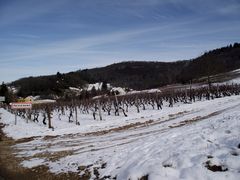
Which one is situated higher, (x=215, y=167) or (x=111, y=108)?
(x=215, y=167)

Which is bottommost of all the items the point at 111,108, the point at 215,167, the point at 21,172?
the point at 111,108

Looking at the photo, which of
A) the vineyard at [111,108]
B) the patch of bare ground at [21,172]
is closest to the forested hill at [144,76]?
the vineyard at [111,108]

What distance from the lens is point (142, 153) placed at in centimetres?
1251

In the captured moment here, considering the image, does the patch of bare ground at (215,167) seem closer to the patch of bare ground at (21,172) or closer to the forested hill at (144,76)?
the patch of bare ground at (21,172)

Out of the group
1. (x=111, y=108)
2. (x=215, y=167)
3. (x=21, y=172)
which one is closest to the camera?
(x=215, y=167)

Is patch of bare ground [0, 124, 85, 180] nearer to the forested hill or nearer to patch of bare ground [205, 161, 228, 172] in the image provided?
patch of bare ground [205, 161, 228, 172]

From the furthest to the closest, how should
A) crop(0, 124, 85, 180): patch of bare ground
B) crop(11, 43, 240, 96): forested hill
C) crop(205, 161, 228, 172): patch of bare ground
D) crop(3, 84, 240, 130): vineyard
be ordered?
crop(11, 43, 240, 96): forested hill
crop(3, 84, 240, 130): vineyard
crop(0, 124, 85, 180): patch of bare ground
crop(205, 161, 228, 172): patch of bare ground

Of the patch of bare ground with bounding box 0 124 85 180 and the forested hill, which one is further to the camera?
the forested hill

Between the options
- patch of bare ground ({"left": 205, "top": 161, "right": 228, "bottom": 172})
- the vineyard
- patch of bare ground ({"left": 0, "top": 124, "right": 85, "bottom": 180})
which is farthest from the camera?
the vineyard

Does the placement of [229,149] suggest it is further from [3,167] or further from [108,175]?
[3,167]

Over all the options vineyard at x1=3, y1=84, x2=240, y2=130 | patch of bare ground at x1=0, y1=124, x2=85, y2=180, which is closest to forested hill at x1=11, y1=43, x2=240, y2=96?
vineyard at x1=3, y1=84, x2=240, y2=130

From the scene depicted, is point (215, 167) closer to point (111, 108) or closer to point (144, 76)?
point (111, 108)

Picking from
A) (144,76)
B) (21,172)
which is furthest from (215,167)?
(144,76)

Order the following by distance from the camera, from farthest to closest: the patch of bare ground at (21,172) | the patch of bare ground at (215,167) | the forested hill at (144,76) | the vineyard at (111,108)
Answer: the forested hill at (144,76)
the vineyard at (111,108)
the patch of bare ground at (21,172)
the patch of bare ground at (215,167)
